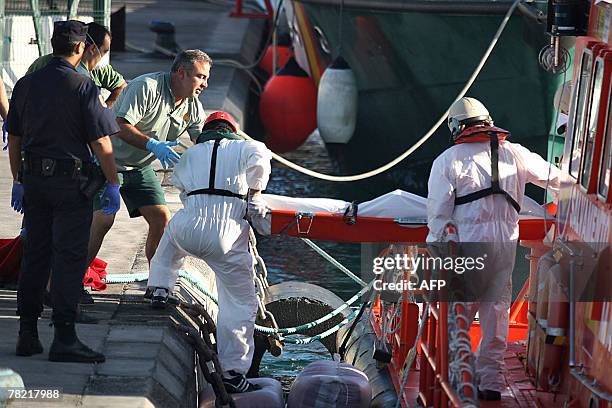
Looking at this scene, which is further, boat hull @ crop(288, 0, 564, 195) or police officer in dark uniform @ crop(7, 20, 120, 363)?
boat hull @ crop(288, 0, 564, 195)

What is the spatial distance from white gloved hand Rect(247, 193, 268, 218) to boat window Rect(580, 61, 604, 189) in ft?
5.64

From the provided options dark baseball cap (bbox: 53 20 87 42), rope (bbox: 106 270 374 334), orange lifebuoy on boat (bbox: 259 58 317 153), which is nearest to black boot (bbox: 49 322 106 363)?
dark baseball cap (bbox: 53 20 87 42)

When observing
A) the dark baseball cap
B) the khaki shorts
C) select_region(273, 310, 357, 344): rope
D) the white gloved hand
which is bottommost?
select_region(273, 310, 357, 344): rope

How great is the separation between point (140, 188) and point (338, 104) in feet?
31.4

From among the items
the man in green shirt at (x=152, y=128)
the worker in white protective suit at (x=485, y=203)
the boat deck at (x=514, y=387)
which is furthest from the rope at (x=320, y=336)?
the worker in white protective suit at (x=485, y=203)

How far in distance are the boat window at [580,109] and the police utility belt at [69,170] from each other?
2.39 meters

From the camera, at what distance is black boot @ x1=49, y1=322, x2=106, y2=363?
6273 millimetres

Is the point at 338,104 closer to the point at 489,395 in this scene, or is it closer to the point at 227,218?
the point at 227,218

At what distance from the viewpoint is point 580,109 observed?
6.36 meters

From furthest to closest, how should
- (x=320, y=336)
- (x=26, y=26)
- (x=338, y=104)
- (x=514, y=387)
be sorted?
(x=338, y=104) → (x=26, y=26) → (x=320, y=336) → (x=514, y=387)

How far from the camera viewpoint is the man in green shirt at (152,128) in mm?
7297

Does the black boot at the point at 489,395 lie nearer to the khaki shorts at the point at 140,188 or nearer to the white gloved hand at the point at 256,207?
the white gloved hand at the point at 256,207

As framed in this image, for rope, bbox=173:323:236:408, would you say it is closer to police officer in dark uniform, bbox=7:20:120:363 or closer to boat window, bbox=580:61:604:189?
police officer in dark uniform, bbox=7:20:120:363

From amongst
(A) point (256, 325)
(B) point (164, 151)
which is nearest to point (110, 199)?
(B) point (164, 151)
